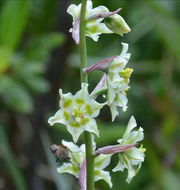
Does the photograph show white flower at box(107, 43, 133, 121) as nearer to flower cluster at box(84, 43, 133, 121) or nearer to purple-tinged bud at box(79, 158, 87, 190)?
flower cluster at box(84, 43, 133, 121)

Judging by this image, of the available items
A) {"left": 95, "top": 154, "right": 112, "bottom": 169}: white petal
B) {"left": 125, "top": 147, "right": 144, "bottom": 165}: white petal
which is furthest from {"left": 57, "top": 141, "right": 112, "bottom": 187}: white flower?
{"left": 125, "top": 147, "right": 144, "bottom": 165}: white petal

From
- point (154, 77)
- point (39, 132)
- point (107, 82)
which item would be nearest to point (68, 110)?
point (107, 82)

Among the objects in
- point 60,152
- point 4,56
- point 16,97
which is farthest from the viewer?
point 16,97

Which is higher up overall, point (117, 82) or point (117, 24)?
point (117, 24)

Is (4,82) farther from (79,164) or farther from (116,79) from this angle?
(116,79)

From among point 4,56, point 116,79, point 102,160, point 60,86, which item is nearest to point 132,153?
point 102,160

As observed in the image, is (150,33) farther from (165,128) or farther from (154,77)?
(165,128)

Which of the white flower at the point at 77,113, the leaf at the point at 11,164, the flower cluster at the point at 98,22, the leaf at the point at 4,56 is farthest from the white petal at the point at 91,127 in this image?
the leaf at the point at 11,164
